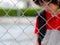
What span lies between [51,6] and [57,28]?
0.12m

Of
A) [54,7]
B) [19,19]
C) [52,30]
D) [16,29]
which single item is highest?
[54,7]

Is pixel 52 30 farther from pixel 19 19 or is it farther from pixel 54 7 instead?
pixel 19 19

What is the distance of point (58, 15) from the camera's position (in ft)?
3.81

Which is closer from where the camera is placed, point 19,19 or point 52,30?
point 52,30

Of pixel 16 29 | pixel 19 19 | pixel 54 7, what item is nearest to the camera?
pixel 54 7

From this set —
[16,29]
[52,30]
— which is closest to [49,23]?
[52,30]

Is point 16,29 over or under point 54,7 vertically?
under

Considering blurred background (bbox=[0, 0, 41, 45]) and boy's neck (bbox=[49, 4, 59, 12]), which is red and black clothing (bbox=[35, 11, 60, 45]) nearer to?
boy's neck (bbox=[49, 4, 59, 12])

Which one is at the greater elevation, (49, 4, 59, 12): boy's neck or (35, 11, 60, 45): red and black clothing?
(49, 4, 59, 12): boy's neck

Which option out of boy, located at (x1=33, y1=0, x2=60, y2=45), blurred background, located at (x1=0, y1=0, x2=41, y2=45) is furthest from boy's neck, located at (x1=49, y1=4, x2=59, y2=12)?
blurred background, located at (x1=0, y1=0, x2=41, y2=45)

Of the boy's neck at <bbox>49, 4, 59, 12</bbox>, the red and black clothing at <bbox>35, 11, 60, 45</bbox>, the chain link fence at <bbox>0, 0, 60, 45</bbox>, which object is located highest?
the boy's neck at <bbox>49, 4, 59, 12</bbox>

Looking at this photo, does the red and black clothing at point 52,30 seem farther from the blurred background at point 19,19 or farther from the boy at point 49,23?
the blurred background at point 19,19

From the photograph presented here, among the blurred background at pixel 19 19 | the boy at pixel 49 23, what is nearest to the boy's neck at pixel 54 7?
the boy at pixel 49 23

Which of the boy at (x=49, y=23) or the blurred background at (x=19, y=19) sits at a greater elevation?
the boy at (x=49, y=23)
